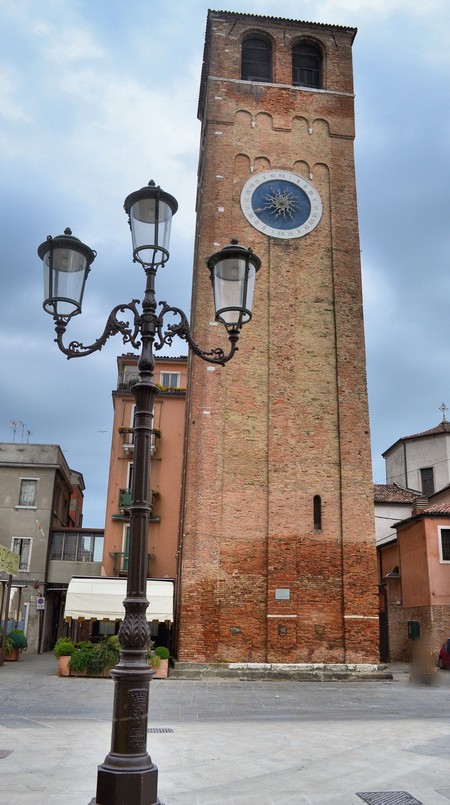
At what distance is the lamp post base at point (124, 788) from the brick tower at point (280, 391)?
45.7ft

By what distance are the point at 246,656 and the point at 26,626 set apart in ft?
49.7

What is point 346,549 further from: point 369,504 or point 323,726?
point 323,726

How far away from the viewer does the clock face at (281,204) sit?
73.8 feet

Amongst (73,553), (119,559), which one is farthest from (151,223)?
(73,553)

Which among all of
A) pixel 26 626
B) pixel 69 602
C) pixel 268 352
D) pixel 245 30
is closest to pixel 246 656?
pixel 69 602

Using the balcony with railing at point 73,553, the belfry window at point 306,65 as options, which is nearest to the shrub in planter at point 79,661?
the balcony with railing at point 73,553

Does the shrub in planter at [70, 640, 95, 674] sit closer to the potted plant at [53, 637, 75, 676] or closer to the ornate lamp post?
the potted plant at [53, 637, 75, 676]

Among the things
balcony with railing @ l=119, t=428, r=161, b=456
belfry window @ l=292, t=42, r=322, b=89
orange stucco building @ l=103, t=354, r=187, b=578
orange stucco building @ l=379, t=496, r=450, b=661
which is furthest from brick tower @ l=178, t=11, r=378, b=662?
balcony with railing @ l=119, t=428, r=161, b=456

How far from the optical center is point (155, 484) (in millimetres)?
29156

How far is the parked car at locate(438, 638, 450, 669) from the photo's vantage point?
21.3 m

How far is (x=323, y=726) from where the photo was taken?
10172 mm

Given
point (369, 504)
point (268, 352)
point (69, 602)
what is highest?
point (268, 352)

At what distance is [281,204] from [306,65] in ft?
22.2

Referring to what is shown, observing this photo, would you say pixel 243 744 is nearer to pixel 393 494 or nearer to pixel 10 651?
pixel 10 651
